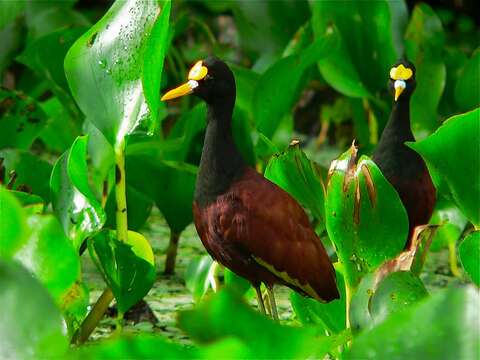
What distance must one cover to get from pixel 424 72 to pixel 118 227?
1.43 m

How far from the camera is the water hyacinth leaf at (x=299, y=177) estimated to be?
1938mm

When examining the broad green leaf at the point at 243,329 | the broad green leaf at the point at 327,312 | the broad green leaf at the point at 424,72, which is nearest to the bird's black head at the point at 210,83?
the broad green leaf at the point at 327,312

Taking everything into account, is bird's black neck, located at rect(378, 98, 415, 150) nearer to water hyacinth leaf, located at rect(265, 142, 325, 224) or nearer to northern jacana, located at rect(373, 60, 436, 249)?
northern jacana, located at rect(373, 60, 436, 249)

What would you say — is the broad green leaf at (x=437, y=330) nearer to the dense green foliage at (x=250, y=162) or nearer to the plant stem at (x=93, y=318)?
the dense green foliage at (x=250, y=162)

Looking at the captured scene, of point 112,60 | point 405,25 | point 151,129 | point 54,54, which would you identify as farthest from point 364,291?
point 405,25

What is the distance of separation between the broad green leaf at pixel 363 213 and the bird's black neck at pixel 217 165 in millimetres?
233

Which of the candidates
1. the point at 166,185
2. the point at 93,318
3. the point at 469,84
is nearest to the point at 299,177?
the point at 93,318

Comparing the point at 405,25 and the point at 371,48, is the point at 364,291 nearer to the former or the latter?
the point at 371,48

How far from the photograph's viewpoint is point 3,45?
10.9ft

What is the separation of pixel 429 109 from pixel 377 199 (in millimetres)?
1412

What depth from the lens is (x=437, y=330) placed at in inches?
43.1

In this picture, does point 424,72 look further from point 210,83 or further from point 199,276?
point 210,83

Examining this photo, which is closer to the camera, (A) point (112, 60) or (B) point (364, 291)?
(B) point (364, 291)

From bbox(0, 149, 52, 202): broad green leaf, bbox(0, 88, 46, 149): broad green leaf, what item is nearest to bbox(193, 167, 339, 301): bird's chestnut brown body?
bbox(0, 149, 52, 202): broad green leaf
